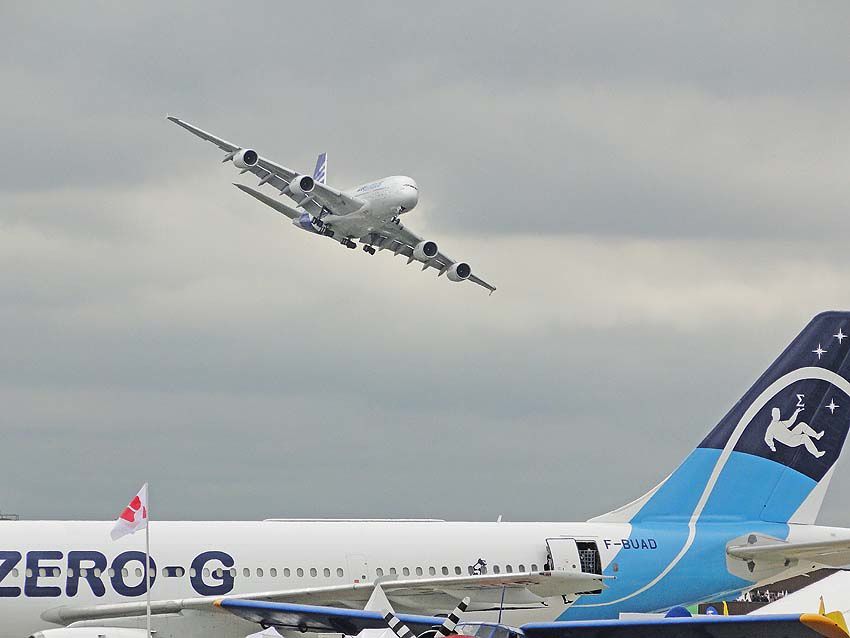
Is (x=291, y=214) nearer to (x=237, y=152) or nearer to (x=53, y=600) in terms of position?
(x=237, y=152)

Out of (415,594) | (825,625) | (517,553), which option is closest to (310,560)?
(415,594)

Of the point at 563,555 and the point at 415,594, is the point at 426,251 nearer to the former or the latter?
the point at 563,555

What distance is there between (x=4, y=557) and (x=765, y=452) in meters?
17.5

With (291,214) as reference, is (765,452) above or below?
below

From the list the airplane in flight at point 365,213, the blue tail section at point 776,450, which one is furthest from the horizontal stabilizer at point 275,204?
the blue tail section at point 776,450

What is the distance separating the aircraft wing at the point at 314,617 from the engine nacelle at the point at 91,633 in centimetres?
173

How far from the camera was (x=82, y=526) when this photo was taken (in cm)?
3266

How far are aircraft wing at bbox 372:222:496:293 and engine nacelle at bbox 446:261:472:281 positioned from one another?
13.3 inches

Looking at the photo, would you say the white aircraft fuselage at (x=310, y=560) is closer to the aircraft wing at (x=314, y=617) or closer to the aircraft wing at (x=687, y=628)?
the aircraft wing at (x=314, y=617)

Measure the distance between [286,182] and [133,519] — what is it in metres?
27.2

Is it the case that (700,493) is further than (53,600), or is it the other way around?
(700,493)

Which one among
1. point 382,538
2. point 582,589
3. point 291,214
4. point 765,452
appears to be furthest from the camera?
point 291,214

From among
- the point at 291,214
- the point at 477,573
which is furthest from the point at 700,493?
the point at 291,214

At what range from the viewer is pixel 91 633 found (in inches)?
1140
